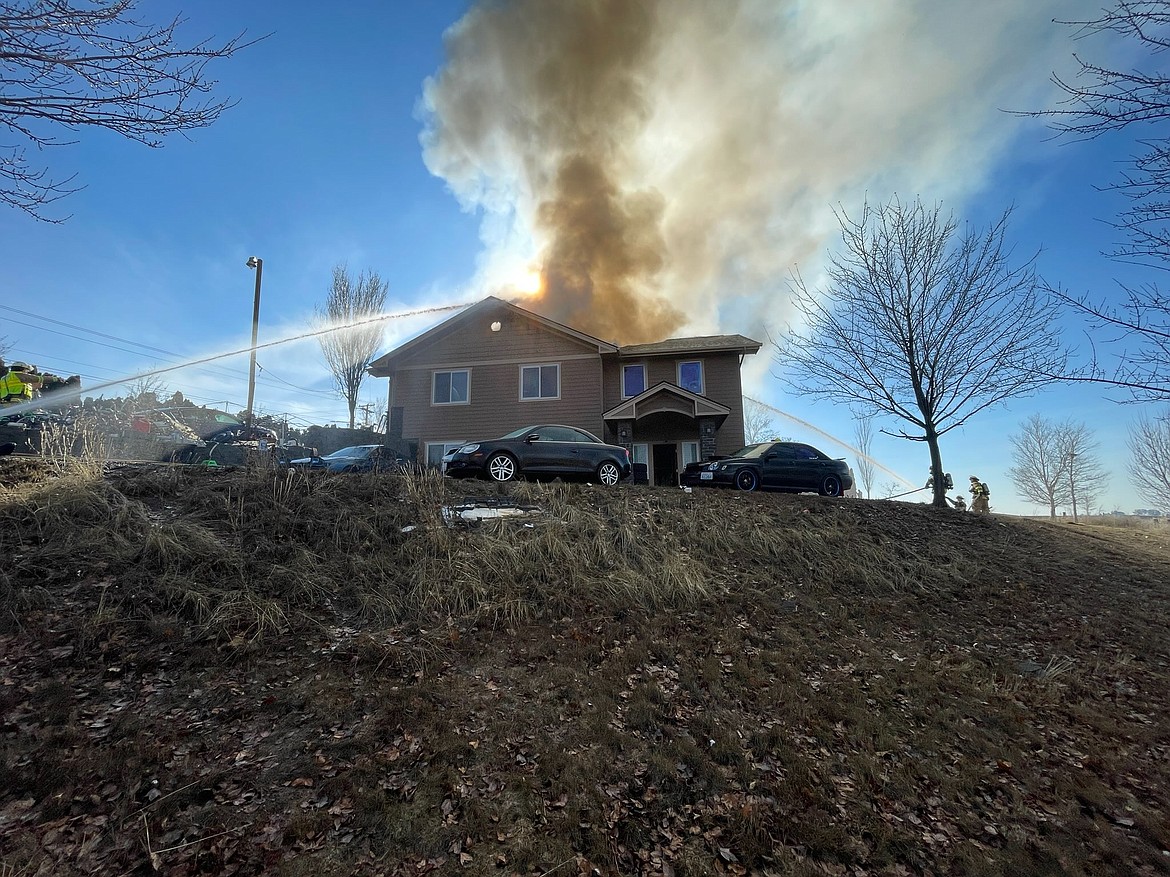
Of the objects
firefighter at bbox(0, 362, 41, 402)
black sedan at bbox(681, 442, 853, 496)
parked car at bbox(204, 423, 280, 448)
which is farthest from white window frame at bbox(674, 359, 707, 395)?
firefighter at bbox(0, 362, 41, 402)

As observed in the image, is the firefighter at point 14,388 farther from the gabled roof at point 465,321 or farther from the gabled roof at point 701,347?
the gabled roof at point 701,347

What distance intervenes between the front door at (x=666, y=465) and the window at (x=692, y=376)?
2.43 m

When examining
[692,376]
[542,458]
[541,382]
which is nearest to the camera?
[542,458]

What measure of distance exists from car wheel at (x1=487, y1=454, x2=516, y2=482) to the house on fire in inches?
289

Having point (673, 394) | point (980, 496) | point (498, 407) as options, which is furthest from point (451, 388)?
point (980, 496)

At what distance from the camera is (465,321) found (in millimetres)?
19797

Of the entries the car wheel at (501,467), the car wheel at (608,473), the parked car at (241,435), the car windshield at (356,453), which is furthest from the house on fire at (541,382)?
the car wheel at (501,467)

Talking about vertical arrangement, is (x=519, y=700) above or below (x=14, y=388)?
below

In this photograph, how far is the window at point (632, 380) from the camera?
1956 cm

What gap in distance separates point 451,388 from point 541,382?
366 cm

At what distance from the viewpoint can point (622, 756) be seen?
11.3ft

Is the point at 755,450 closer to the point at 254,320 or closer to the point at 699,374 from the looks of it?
the point at 699,374

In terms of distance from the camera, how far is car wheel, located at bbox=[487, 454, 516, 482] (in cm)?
1105

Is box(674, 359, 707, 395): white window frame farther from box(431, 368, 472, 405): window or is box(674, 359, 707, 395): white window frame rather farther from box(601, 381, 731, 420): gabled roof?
box(431, 368, 472, 405): window
